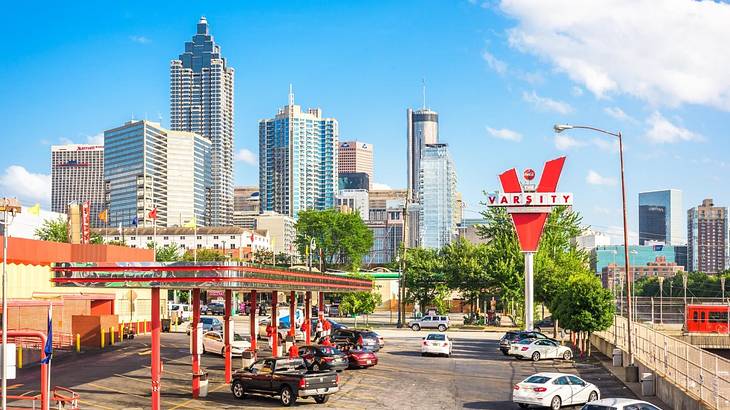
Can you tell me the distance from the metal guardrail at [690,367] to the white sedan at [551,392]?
379cm

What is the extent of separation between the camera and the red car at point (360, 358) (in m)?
48.2

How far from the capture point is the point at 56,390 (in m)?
37.9

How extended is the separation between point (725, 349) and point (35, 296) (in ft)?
183

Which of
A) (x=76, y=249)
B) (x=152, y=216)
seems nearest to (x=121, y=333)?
(x=76, y=249)

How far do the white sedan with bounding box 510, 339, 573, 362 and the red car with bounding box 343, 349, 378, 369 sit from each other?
11961mm

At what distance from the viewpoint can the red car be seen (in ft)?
158

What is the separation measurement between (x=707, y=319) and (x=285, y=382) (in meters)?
51.7

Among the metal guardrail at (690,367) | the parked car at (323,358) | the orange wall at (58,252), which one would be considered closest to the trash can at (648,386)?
the metal guardrail at (690,367)

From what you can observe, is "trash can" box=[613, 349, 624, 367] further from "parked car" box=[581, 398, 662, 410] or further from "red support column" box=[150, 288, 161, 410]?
"red support column" box=[150, 288, 161, 410]

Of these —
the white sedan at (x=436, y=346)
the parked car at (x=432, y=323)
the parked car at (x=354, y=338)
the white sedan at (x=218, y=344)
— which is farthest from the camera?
the parked car at (x=432, y=323)

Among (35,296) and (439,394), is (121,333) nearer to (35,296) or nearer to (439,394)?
(35,296)

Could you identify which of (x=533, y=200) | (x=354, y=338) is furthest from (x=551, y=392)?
(x=533, y=200)

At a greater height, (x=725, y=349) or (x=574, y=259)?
(x=574, y=259)

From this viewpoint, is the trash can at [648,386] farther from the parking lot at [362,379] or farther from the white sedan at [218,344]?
the white sedan at [218,344]
